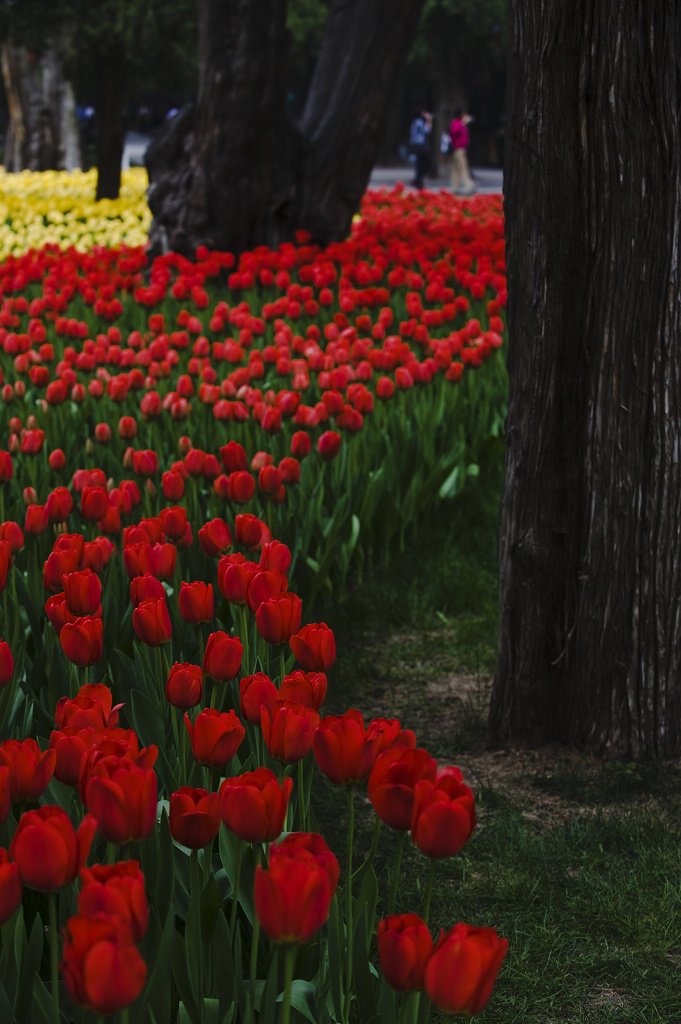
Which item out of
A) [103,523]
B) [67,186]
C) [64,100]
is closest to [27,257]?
[103,523]

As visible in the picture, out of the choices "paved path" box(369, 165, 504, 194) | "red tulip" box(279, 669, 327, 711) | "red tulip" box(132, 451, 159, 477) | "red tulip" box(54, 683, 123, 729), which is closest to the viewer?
"red tulip" box(54, 683, 123, 729)

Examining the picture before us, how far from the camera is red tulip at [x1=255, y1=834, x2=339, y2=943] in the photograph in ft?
3.68

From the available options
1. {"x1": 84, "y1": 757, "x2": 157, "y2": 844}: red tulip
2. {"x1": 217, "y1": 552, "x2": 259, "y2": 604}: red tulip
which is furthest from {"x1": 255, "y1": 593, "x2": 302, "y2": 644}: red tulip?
{"x1": 84, "y1": 757, "x2": 157, "y2": 844}: red tulip

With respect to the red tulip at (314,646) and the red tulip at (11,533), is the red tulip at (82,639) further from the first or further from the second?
the red tulip at (11,533)

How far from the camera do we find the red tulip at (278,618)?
6.22 feet

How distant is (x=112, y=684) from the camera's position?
7.71ft

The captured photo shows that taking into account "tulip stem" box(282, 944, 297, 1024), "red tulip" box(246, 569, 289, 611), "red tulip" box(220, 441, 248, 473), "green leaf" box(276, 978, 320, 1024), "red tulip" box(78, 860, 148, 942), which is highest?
"red tulip" box(220, 441, 248, 473)

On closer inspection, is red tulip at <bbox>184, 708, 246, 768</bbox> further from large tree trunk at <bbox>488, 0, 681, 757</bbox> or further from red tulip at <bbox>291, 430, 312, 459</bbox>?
red tulip at <bbox>291, 430, 312, 459</bbox>

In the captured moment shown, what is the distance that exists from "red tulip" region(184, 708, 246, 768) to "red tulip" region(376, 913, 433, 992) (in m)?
0.41

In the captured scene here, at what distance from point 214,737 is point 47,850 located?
39 cm

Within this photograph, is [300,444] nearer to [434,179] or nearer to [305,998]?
[305,998]

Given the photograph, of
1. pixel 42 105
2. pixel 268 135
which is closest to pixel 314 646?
pixel 268 135

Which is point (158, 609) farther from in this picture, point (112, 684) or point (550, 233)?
point (550, 233)

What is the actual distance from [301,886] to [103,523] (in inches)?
68.7
